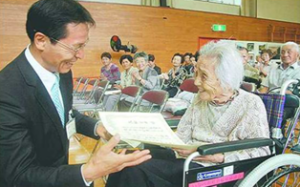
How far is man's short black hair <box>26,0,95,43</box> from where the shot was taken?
0.94 meters

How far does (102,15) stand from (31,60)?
20.4 feet

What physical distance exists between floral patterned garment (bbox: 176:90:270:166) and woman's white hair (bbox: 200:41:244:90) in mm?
102

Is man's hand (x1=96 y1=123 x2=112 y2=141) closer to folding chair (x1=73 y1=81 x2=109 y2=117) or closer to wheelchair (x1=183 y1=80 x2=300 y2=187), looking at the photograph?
wheelchair (x1=183 y1=80 x2=300 y2=187)

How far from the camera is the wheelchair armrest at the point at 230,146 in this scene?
104 cm

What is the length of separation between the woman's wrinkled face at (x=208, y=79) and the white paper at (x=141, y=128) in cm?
32

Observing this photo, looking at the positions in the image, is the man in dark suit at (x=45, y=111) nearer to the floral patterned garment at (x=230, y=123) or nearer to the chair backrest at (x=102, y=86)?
the floral patterned garment at (x=230, y=123)

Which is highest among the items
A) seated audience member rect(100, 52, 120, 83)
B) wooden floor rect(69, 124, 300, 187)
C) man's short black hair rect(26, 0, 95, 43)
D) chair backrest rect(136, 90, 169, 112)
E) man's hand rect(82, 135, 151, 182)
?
man's short black hair rect(26, 0, 95, 43)

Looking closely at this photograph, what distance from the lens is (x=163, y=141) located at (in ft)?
3.34

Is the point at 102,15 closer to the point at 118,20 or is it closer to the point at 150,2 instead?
the point at 118,20

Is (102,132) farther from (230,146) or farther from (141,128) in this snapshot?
(230,146)

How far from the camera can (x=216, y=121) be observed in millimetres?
1401

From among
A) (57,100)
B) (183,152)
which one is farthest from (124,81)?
(57,100)

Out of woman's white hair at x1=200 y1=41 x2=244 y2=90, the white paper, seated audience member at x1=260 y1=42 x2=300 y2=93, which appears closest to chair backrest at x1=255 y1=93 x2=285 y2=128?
woman's white hair at x1=200 y1=41 x2=244 y2=90

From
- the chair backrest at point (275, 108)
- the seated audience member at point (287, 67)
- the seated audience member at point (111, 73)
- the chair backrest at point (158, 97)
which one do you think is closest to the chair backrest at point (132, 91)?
the chair backrest at point (158, 97)
